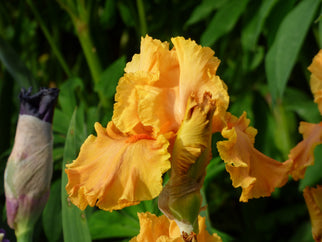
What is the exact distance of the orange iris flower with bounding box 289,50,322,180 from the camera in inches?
23.3

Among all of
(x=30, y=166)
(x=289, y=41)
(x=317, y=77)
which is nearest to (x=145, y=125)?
(x=30, y=166)

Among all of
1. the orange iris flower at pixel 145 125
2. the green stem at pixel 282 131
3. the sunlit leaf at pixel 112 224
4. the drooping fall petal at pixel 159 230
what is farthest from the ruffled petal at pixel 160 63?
the green stem at pixel 282 131

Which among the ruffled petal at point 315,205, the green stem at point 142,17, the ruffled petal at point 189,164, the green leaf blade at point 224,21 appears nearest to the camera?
the ruffled petal at point 189,164

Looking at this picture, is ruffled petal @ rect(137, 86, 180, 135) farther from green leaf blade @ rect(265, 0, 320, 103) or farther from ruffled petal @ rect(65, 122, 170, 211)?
green leaf blade @ rect(265, 0, 320, 103)

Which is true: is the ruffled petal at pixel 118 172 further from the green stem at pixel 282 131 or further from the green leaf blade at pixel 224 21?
the green stem at pixel 282 131

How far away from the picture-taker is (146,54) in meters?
0.49

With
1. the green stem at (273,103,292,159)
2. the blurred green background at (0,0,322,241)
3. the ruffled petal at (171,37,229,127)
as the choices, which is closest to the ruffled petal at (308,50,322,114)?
the blurred green background at (0,0,322,241)

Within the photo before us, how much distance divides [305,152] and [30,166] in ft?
1.03

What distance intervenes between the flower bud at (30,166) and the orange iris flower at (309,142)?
0.28m

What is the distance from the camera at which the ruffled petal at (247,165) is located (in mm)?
450

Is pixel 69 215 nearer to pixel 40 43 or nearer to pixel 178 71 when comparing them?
pixel 178 71

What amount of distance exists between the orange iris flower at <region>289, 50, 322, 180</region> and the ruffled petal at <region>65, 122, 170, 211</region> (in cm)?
20

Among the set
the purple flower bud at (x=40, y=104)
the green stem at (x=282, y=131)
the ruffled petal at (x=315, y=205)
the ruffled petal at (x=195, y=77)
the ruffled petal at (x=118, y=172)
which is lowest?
the green stem at (x=282, y=131)

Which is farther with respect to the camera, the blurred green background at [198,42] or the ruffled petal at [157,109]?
the blurred green background at [198,42]
